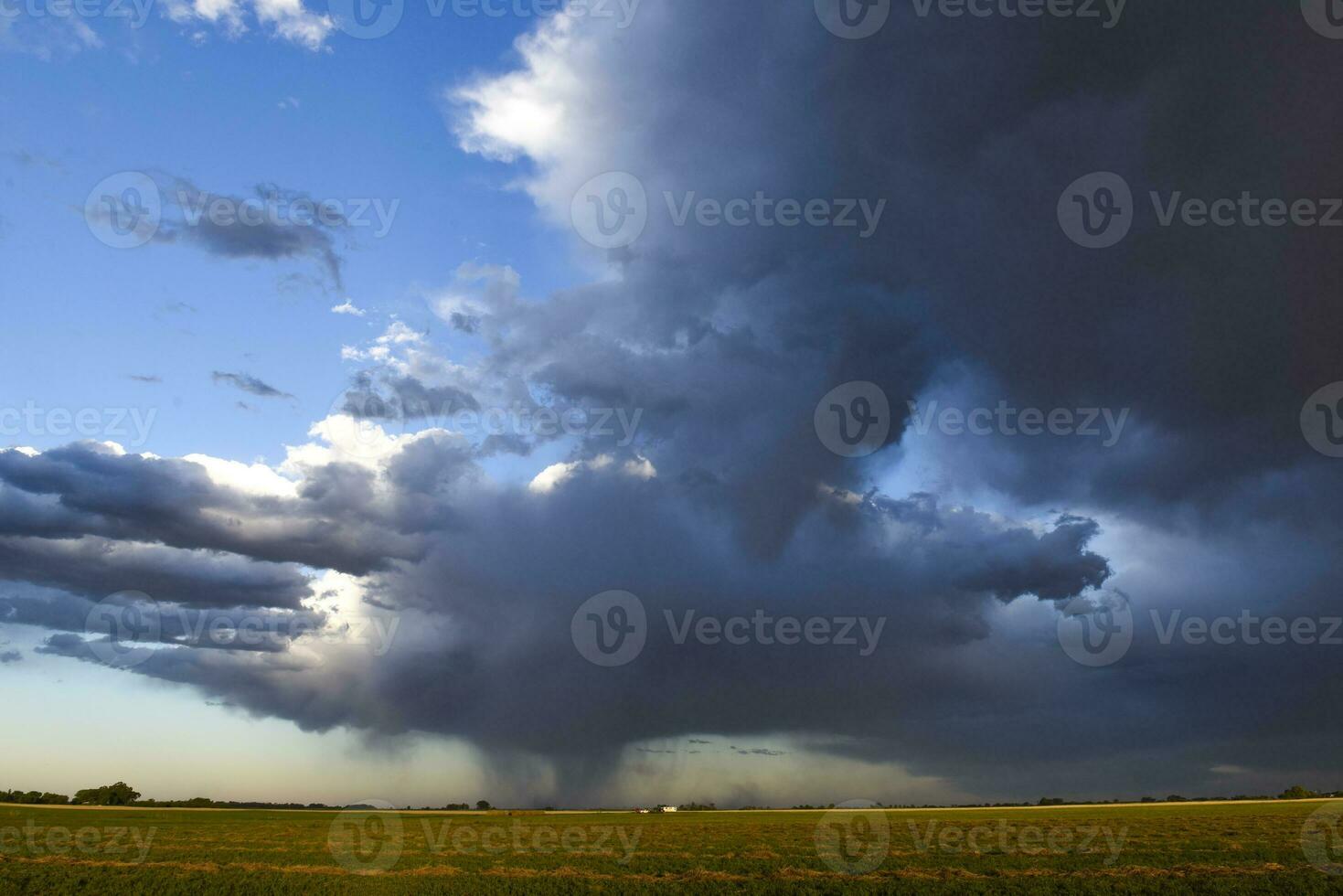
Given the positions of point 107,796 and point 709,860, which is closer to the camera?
point 709,860

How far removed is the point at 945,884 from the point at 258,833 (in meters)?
68.4

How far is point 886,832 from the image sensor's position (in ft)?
250

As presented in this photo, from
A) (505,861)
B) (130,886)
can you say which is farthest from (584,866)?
(130,886)

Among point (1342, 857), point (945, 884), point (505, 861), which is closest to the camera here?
point (945, 884)

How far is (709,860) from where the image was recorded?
55062mm

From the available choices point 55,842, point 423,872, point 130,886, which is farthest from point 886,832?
point 55,842

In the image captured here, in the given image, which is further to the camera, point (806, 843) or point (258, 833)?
point (258, 833)

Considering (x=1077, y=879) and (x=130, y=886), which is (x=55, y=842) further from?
(x=1077, y=879)

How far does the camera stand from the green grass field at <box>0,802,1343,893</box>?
143ft

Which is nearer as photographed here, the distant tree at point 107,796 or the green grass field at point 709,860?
the green grass field at point 709,860

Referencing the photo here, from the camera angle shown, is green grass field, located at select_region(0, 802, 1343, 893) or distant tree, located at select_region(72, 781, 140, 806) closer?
green grass field, located at select_region(0, 802, 1343, 893)

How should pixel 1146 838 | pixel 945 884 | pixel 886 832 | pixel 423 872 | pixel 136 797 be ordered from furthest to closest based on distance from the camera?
pixel 136 797, pixel 886 832, pixel 1146 838, pixel 423 872, pixel 945 884

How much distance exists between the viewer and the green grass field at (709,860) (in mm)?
43438

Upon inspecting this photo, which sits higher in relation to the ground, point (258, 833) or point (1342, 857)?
point (1342, 857)
